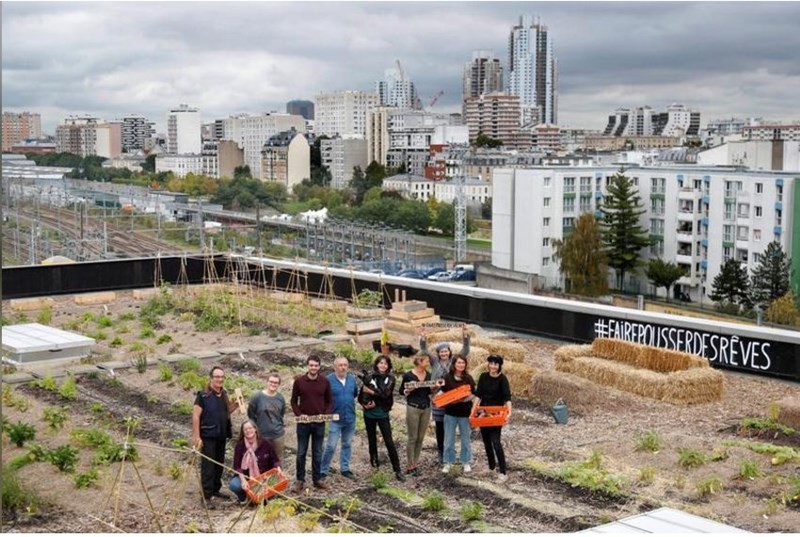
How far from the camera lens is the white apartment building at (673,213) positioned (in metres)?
55.8

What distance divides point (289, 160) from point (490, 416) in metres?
137

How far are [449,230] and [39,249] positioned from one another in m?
55.4

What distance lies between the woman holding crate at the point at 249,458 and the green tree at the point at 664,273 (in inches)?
2104

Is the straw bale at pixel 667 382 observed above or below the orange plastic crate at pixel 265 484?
below

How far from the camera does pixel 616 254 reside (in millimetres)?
64000

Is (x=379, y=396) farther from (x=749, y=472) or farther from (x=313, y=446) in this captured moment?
(x=749, y=472)

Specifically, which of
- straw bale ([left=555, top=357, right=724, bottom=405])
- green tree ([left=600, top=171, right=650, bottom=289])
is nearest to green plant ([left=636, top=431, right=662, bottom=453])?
straw bale ([left=555, top=357, right=724, bottom=405])

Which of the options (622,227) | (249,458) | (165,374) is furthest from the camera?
(622,227)

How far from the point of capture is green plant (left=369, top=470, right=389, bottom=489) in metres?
9.11

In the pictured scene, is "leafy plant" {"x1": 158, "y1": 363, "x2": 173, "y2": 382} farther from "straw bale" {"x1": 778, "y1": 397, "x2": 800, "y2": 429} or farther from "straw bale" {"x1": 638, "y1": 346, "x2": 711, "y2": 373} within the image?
"straw bale" {"x1": 778, "y1": 397, "x2": 800, "y2": 429}

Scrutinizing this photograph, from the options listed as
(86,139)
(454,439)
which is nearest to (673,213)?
(454,439)

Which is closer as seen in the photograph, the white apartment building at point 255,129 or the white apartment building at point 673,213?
the white apartment building at point 673,213

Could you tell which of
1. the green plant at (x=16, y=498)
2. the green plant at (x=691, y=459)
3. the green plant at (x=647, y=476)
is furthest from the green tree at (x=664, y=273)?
the green plant at (x=16, y=498)

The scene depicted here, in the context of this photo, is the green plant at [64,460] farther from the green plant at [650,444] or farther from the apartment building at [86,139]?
the apartment building at [86,139]
